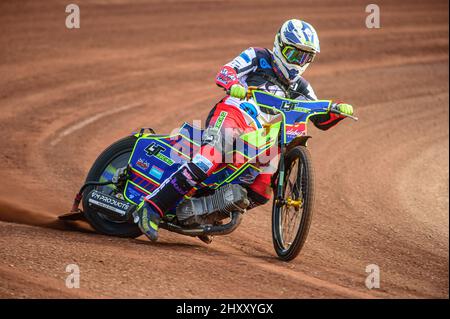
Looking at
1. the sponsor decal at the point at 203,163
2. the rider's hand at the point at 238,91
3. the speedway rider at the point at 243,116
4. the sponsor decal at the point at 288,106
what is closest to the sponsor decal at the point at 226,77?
the speedway rider at the point at 243,116

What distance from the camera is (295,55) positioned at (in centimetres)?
830

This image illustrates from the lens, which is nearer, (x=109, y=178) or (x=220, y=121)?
(x=220, y=121)

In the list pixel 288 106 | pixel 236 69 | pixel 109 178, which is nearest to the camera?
pixel 288 106

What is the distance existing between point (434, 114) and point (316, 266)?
9840 mm

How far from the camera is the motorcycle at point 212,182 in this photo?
802cm

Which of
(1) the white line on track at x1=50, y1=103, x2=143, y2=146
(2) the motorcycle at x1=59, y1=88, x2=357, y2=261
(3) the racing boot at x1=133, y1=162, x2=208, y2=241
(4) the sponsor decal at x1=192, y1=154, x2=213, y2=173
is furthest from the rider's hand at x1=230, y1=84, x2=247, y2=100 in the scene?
(1) the white line on track at x1=50, y1=103, x2=143, y2=146

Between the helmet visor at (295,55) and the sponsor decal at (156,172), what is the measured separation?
173cm

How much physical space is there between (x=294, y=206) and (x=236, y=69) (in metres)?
1.51

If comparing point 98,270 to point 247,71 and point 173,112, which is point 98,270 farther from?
point 173,112

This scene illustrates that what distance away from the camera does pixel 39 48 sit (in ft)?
56.4

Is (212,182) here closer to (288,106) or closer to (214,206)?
(214,206)

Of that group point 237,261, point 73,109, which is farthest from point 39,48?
point 237,261

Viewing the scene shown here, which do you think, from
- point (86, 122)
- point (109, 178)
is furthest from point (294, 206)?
point (86, 122)

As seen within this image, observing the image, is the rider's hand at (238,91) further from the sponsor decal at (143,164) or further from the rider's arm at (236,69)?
the sponsor decal at (143,164)
